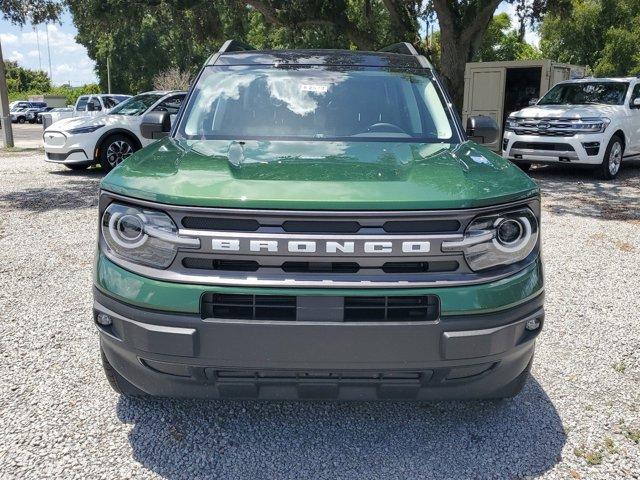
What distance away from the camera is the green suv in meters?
2.18

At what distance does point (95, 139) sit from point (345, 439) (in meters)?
10.1

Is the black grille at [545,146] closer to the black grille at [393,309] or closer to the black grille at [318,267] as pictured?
the black grille at [393,309]

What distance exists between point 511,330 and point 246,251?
1054 millimetres

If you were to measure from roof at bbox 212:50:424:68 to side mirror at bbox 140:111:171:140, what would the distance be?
1.58 feet

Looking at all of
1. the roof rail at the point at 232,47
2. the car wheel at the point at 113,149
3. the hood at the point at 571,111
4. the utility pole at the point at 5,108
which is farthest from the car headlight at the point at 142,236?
the utility pole at the point at 5,108

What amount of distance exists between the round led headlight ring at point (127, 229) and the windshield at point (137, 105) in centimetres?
1019

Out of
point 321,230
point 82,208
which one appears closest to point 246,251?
point 321,230

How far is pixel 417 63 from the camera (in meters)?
4.05

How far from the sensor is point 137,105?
1227cm

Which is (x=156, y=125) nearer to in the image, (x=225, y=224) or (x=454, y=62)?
(x=225, y=224)

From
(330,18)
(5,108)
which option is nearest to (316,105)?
(330,18)

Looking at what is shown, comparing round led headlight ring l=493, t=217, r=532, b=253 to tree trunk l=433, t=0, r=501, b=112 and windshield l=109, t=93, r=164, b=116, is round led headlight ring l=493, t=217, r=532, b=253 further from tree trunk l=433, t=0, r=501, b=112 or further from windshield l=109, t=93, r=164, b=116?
tree trunk l=433, t=0, r=501, b=112

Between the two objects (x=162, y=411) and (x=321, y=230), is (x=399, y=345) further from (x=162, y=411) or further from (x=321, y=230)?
(x=162, y=411)

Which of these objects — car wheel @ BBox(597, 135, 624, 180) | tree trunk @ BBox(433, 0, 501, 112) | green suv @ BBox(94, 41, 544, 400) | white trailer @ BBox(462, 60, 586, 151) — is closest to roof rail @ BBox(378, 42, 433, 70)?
green suv @ BBox(94, 41, 544, 400)
